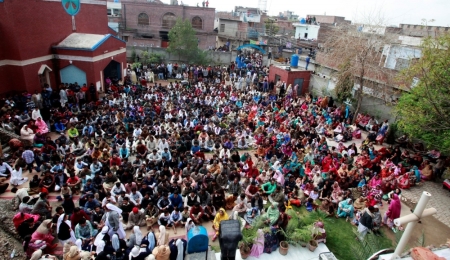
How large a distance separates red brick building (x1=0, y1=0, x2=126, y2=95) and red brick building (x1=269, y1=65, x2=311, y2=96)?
12.3 meters

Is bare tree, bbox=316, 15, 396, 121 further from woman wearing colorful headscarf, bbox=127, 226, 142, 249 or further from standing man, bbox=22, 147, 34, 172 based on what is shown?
standing man, bbox=22, 147, 34, 172

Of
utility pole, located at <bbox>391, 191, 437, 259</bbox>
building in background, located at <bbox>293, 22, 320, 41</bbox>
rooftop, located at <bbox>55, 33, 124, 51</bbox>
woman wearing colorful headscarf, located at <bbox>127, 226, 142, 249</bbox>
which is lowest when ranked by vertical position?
woman wearing colorful headscarf, located at <bbox>127, 226, 142, 249</bbox>

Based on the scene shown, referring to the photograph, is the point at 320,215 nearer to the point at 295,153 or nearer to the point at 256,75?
the point at 295,153

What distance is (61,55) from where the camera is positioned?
17.8 meters

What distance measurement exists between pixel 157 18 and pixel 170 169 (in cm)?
3317

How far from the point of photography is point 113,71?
22688 millimetres

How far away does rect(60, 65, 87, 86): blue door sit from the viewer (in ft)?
59.0

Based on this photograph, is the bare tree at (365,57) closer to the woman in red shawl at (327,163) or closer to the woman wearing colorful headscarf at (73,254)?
the woman in red shawl at (327,163)

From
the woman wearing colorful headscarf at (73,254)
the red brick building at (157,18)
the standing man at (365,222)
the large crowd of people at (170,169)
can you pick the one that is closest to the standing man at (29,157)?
the large crowd of people at (170,169)

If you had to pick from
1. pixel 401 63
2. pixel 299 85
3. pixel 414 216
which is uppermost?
pixel 401 63

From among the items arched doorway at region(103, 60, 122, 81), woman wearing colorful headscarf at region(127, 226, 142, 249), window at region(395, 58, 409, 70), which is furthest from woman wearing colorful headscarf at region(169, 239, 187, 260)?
arched doorway at region(103, 60, 122, 81)

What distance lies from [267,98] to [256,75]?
5.31 m

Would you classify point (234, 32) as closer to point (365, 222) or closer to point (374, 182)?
point (374, 182)

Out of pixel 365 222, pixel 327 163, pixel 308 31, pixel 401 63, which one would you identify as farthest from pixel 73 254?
pixel 308 31
